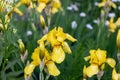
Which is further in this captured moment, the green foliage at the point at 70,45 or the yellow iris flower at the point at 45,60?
the green foliage at the point at 70,45

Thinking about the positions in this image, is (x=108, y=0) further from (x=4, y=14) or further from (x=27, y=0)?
(x=4, y=14)

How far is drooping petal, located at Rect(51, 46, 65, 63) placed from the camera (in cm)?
223

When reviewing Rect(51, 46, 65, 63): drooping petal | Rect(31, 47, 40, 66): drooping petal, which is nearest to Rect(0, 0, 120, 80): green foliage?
Rect(31, 47, 40, 66): drooping petal

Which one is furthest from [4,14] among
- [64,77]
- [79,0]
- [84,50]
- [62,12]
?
→ [79,0]

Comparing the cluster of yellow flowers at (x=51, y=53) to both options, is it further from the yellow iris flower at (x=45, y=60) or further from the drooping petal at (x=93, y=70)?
the drooping petal at (x=93, y=70)

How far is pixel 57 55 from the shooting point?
224 cm

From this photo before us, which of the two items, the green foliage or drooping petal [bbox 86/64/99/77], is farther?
the green foliage

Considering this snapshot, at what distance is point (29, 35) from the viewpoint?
146 inches

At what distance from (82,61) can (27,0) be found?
67cm

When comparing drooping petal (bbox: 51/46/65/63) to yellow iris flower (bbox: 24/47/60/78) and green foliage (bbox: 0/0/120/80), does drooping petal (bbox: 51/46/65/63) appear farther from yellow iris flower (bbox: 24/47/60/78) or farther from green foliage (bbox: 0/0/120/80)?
green foliage (bbox: 0/0/120/80)

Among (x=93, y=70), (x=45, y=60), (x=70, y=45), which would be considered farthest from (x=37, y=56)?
(x=70, y=45)

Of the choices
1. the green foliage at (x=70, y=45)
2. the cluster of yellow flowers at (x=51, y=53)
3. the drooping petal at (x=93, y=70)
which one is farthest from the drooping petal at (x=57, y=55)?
the green foliage at (x=70, y=45)

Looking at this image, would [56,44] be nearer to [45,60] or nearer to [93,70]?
[45,60]

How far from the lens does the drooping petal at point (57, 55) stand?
223 cm
